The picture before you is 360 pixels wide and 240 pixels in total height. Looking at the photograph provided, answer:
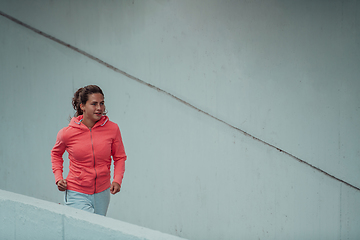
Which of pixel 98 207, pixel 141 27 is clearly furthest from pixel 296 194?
pixel 141 27

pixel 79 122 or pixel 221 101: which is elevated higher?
pixel 221 101

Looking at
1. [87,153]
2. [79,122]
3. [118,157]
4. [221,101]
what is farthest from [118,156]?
[221,101]

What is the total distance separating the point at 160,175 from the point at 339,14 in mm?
2339

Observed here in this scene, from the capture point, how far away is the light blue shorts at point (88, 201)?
224 cm

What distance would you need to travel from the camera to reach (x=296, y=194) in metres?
3.21

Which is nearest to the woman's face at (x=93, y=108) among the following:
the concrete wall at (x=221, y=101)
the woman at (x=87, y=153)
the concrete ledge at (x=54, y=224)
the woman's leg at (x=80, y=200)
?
the woman at (x=87, y=153)

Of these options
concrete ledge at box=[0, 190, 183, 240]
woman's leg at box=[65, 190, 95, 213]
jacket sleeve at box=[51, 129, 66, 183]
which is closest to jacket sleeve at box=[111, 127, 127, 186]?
woman's leg at box=[65, 190, 95, 213]

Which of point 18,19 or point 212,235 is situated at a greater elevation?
point 18,19

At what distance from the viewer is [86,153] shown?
2229 millimetres

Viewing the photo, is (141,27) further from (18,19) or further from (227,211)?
(227,211)

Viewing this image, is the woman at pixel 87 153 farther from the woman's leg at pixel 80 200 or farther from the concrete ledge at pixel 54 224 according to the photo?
the concrete ledge at pixel 54 224

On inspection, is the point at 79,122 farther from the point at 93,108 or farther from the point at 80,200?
the point at 80,200

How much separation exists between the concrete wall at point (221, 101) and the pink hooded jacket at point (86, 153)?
1214 millimetres

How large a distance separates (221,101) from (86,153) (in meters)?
1.54
